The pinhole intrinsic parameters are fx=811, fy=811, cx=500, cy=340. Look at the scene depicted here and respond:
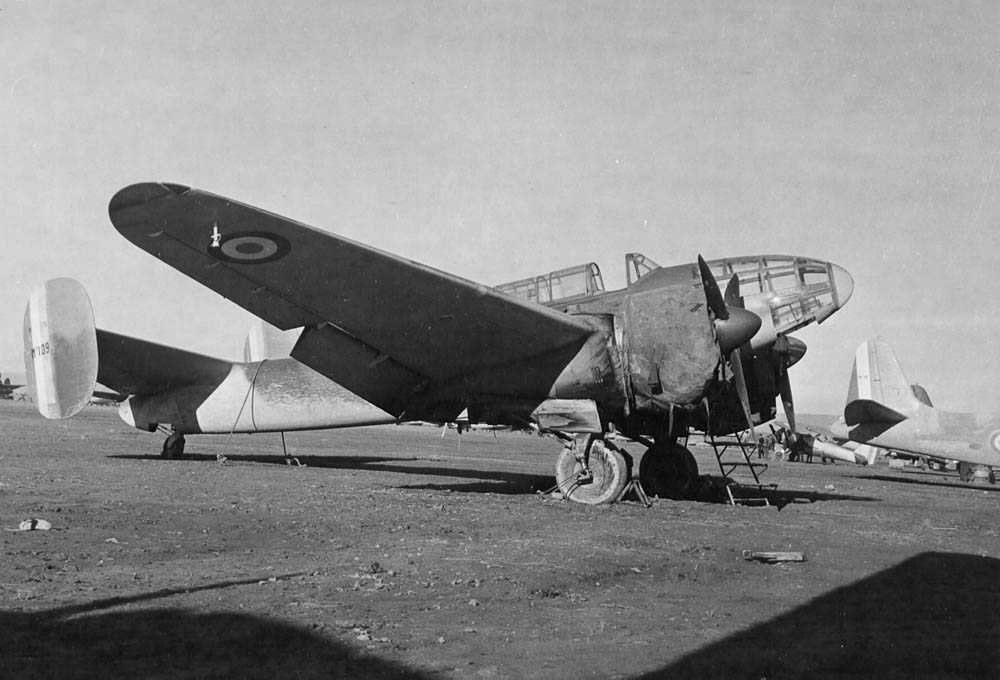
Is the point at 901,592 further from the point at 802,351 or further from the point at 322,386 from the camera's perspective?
the point at 322,386

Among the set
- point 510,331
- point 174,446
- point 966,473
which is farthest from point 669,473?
point 966,473

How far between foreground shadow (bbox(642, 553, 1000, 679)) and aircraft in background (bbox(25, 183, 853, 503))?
4273 mm

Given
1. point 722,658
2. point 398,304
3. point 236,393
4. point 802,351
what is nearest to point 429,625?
point 722,658

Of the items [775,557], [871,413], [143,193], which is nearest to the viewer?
[775,557]

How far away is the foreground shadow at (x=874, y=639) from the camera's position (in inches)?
149

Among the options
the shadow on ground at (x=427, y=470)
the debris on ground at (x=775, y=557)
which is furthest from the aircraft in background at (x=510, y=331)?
the debris on ground at (x=775, y=557)

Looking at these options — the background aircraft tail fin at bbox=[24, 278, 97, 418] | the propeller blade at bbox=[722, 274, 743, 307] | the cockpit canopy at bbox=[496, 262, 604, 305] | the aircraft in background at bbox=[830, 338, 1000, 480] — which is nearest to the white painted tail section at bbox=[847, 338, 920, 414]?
the aircraft in background at bbox=[830, 338, 1000, 480]

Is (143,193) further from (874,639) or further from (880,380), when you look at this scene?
(880,380)

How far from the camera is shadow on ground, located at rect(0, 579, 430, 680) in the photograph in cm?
343

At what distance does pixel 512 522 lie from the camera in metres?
8.76

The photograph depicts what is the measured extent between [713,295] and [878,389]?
578 inches

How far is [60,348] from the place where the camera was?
41.6ft

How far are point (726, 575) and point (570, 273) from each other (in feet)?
20.2

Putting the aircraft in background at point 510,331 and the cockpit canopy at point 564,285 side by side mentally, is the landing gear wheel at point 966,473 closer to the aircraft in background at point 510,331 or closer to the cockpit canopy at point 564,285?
the aircraft in background at point 510,331
